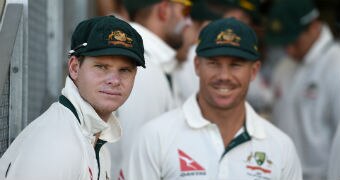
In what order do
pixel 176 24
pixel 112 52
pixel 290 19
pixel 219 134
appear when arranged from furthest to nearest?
pixel 290 19 → pixel 176 24 → pixel 219 134 → pixel 112 52

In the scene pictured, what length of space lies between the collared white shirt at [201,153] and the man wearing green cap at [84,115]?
794 millimetres

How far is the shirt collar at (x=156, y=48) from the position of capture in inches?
209

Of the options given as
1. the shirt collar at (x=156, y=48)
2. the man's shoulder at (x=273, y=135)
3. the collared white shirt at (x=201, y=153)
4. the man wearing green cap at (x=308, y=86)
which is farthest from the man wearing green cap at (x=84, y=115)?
the man wearing green cap at (x=308, y=86)

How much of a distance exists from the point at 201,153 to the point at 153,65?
811mm

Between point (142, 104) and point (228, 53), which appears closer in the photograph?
point (228, 53)

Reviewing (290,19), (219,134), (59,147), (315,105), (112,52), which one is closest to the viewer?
(59,147)

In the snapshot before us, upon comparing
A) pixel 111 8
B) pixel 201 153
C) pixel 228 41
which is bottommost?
pixel 201 153

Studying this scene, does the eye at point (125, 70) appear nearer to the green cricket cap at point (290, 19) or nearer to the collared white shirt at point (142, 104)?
the collared white shirt at point (142, 104)

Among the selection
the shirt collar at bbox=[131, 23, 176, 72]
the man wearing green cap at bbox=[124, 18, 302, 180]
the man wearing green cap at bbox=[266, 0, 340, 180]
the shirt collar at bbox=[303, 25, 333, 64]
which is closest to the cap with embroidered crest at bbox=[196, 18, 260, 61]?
the man wearing green cap at bbox=[124, 18, 302, 180]

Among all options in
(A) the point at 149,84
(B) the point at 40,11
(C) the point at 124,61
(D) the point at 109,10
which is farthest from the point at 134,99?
(D) the point at 109,10

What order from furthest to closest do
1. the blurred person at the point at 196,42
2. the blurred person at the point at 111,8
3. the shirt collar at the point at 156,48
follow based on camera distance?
the blurred person at the point at 111,8
the blurred person at the point at 196,42
the shirt collar at the point at 156,48

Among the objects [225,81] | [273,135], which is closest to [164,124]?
[225,81]

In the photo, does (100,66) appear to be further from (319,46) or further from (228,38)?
(319,46)

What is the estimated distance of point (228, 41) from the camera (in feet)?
15.4
